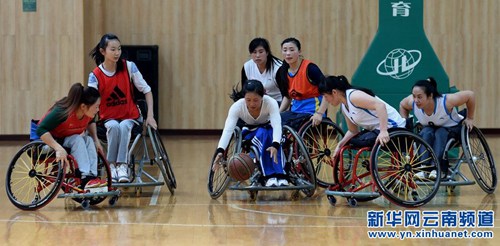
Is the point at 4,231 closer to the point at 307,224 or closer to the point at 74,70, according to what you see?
the point at 307,224

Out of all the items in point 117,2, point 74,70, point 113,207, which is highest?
point 117,2

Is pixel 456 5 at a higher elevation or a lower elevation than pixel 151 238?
higher

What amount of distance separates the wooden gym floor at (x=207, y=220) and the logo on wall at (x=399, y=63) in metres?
1.72

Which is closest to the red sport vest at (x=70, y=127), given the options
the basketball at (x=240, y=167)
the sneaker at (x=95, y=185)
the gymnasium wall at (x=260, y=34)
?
the sneaker at (x=95, y=185)

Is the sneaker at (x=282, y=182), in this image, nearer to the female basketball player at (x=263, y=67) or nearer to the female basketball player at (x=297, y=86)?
the female basketball player at (x=297, y=86)

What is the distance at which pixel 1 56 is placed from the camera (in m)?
11.7

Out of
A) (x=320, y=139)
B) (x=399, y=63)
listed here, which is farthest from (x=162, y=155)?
(x=399, y=63)

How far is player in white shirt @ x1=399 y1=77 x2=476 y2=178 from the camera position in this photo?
728cm

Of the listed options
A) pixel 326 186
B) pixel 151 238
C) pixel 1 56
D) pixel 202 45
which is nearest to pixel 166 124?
pixel 202 45

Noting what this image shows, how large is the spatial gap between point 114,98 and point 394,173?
2.16 metres

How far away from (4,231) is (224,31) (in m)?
6.59

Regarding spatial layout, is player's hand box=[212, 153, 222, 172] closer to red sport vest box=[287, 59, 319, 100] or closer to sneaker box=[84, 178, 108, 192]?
sneaker box=[84, 178, 108, 192]

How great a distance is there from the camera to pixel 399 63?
30.2ft

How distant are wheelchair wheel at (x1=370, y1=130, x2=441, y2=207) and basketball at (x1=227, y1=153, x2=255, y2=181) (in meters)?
0.83
